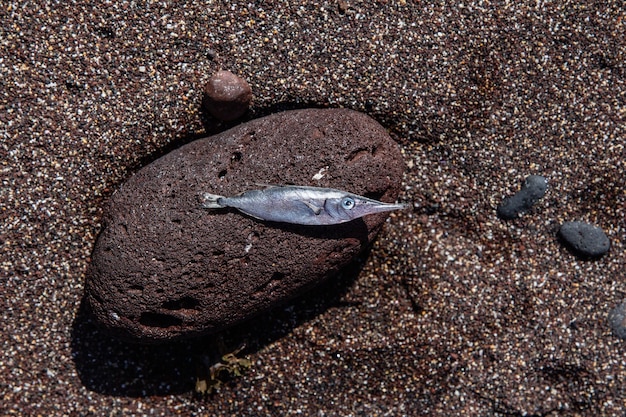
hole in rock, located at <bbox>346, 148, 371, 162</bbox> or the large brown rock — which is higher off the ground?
hole in rock, located at <bbox>346, 148, 371, 162</bbox>

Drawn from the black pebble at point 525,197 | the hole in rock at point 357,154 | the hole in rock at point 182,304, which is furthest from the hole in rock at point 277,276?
the black pebble at point 525,197

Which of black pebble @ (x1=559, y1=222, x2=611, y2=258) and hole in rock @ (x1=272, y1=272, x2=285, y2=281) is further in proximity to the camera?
black pebble @ (x1=559, y1=222, x2=611, y2=258)

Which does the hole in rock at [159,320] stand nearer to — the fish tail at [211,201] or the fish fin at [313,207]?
the fish tail at [211,201]

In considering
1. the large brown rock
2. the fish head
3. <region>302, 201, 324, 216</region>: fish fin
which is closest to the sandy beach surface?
the large brown rock

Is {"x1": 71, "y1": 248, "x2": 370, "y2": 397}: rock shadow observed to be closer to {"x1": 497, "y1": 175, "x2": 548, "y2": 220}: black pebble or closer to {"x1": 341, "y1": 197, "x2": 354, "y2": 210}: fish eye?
{"x1": 341, "y1": 197, "x2": 354, "y2": 210}: fish eye

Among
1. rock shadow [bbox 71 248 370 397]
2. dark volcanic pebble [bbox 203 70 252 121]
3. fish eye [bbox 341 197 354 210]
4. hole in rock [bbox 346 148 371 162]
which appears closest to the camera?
fish eye [bbox 341 197 354 210]

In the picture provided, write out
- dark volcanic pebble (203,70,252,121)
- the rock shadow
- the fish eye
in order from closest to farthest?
the fish eye → dark volcanic pebble (203,70,252,121) → the rock shadow

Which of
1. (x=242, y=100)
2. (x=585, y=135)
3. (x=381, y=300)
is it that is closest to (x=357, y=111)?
(x=242, y=100)
